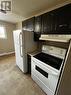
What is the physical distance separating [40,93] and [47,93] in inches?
7.8

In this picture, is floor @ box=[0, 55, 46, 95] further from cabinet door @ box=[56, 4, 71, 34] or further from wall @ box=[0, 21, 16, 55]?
wall @ box=[0, 21, 16, 55]

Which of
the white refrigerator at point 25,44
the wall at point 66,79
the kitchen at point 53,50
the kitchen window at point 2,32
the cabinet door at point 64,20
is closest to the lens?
the wall at point 66,79

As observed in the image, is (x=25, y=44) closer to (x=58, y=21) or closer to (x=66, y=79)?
(x=58, y=21)

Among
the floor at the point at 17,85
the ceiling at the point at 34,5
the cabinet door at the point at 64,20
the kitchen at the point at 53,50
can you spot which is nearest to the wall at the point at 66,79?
the kitchen at the point at 53,50

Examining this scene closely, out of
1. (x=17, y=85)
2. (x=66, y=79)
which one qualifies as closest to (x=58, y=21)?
(x=66, y=79)

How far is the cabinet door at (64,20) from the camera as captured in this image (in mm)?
1415

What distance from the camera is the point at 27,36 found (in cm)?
253

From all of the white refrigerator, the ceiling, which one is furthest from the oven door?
the ceiling

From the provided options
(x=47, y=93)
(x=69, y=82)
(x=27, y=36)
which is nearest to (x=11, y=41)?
(x=27, y=36)

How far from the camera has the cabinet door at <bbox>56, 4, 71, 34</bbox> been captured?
142 cm

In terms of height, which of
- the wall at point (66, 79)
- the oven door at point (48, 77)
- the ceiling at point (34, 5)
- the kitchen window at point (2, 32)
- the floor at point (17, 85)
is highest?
the ceiling at point (34, 5)

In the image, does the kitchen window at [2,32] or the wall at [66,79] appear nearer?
the wall at [66,79]

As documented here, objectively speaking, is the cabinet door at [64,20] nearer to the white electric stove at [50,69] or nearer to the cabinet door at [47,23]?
the cabinet door at [47,23]

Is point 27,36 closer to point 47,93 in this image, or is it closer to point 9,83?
point 9,83
